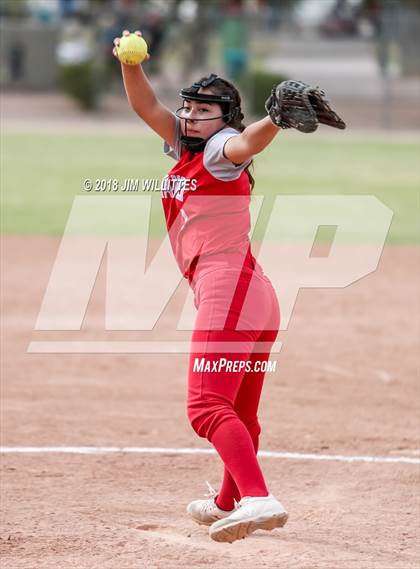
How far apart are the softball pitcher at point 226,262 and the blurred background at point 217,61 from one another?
25.8 m

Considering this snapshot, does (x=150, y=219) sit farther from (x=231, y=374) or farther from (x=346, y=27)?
(x=346, y=27)

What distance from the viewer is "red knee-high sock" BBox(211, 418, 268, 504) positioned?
15.2 feet

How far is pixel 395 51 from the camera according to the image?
113ft

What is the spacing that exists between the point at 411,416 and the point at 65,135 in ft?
68.9

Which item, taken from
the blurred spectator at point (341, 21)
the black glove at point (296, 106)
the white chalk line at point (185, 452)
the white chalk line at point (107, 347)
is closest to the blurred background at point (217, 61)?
the blurred spectator at point (341, 21)

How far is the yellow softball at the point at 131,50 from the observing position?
5309 mm

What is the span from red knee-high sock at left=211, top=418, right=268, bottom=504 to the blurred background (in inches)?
1042

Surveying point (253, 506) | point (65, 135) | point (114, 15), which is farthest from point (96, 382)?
point (114, 15)

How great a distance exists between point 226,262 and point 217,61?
1227 inches

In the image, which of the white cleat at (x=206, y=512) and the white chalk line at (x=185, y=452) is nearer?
the white cleat at (x=206, y=512)

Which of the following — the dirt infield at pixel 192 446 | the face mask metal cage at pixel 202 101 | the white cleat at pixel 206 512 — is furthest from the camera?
the white cleat at pixel 206 512

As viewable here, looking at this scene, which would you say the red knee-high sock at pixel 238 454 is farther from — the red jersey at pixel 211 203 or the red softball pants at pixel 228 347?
the red jersey at pixel 211 203

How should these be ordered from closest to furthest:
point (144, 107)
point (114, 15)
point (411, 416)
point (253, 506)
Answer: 1. point (253, 506)
2. point (144, 107)
3. point (411, 416)
4. point (114, 15)

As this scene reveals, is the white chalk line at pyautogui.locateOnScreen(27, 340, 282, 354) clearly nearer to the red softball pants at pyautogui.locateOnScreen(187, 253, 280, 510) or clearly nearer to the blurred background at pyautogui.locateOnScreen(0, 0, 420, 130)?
the red softball pants at pyautogui.locateOnScreen(187, 253, 280, 510)
